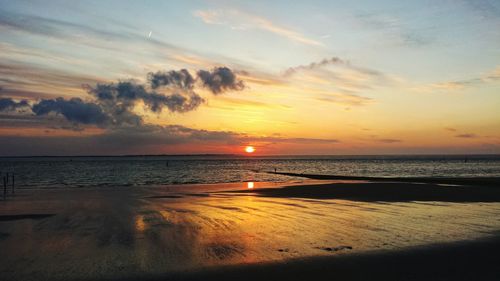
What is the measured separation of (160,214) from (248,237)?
8.97 meters

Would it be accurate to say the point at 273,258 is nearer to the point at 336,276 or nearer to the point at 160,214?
the point at 336,276

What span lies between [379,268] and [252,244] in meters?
4.77

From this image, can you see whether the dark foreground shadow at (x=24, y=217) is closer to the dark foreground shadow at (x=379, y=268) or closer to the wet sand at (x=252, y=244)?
the wet sand at (x=252, y=244)

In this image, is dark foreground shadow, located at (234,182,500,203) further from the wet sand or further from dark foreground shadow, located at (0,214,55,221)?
dark foreground shadow, located at (0,214,55,221)

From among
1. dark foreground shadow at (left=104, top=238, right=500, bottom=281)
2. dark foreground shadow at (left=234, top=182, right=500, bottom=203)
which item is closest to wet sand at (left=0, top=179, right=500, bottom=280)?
dark foreground shadow at (left=104, top=238, right=500, bottom=281)

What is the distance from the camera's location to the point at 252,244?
47.7 ft

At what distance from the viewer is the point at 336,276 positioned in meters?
10.7

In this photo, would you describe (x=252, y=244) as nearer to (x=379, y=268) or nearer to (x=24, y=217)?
(x=379, y=268)

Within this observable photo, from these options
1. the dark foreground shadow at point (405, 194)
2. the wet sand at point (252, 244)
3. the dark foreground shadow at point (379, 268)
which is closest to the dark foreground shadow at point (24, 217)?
the wet sand at point (252, 244)

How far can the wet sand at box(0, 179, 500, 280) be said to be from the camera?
11.1 meters

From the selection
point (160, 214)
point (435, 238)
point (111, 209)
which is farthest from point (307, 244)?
point (111, 209)

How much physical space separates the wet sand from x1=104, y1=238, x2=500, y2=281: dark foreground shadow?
3 cm

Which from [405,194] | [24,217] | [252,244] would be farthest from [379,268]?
[405,194]

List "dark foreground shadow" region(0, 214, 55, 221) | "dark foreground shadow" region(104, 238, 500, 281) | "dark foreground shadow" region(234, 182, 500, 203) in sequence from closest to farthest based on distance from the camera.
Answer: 1. "dark foreground shadow" region(104, 238, 500, 281)
2. "dark foreground shadow" region(0, 214, 55, 221)
3. "dark foreground shadow" region(234, 182, 500, 203)
